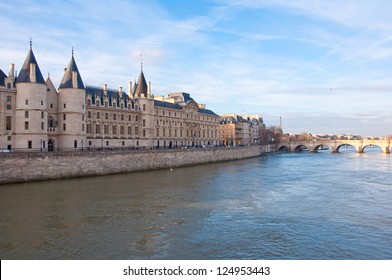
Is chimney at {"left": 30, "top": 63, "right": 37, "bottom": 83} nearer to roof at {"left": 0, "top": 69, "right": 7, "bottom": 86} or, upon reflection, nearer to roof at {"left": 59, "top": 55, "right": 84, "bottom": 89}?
roof at {"left": 0, "top": 69, "right": 7, "bottom": 86}

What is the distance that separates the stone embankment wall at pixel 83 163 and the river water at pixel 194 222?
213cm

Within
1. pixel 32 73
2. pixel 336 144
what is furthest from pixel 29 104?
pixel 336 144

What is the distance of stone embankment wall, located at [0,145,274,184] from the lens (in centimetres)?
3170

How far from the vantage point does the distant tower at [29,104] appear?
37.0 m

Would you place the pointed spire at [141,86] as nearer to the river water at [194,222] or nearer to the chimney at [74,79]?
the chimney at [74,79]

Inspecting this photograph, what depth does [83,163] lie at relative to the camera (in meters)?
37.5

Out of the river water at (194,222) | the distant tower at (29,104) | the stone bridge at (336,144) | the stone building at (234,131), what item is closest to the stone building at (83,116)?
the distant tower at (29,104)

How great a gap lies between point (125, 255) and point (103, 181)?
2188cm

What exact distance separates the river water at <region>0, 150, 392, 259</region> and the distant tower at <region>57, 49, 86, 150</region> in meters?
12.5

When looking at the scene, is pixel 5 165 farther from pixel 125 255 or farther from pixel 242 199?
pixel 125 255

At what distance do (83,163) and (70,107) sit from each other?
8.35 metres

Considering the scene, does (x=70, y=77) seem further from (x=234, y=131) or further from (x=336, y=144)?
(x=336, y=144)

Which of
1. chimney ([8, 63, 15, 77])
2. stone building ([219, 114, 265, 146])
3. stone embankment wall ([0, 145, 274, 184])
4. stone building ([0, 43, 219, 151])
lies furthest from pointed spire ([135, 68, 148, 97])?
stone building ([219, 114, 265, 146])

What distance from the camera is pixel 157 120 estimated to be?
63812mm
